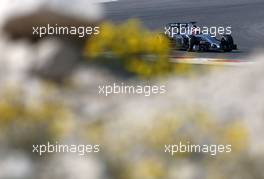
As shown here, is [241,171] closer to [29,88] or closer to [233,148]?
[233,148]

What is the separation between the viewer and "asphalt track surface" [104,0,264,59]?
9.09 ft

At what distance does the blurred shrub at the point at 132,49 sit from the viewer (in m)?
2.79

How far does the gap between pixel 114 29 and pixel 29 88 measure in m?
0.63

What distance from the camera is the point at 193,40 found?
279 centimetres
